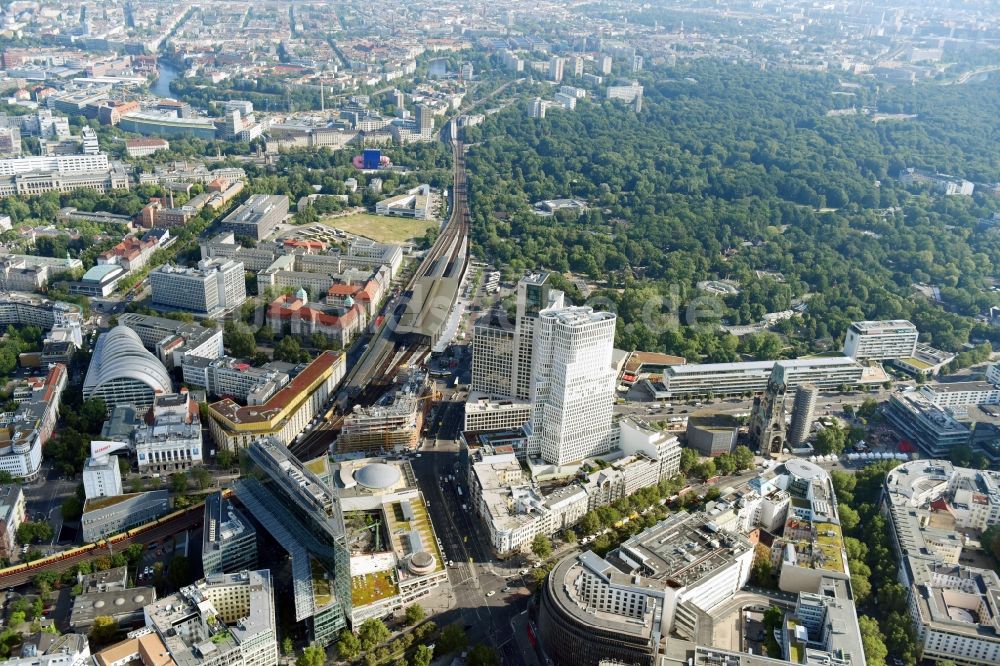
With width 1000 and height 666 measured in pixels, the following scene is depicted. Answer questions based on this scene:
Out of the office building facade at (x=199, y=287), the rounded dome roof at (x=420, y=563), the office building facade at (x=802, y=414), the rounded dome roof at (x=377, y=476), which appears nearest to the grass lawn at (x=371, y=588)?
the rounded dome roof at (x=420, y=563)

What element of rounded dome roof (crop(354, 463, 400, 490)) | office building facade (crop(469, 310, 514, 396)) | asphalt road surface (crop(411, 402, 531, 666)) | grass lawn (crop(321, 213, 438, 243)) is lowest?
asphalt road surface (crop(411, 402, 531, 666))

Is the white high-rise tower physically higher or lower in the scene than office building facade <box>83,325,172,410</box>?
higher

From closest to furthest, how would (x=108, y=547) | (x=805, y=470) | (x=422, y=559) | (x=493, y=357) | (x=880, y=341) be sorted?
(x=422, y=559) < (x=108, y=547) < (x=805, y=470) < (x=493, y=357) < (x=880, y=341)

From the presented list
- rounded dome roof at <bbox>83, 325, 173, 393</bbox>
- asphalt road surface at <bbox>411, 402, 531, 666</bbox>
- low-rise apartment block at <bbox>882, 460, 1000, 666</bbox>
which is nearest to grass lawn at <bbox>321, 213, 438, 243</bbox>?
rounded dome roof at <bbox>83, 325, 173, 393</bbox>

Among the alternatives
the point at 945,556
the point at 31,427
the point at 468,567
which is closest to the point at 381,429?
the point at 468,567

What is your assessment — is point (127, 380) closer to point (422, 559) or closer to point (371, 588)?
point (371, 588)

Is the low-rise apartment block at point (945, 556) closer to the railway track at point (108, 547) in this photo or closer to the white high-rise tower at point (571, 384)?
the white high-rise tower at point (571, 384)

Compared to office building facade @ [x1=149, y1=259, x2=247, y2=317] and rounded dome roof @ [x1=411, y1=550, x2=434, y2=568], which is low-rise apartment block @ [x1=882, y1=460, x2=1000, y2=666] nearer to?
rounded dome roof @ [x1=411, y1=550, x2=434, y2=568]
